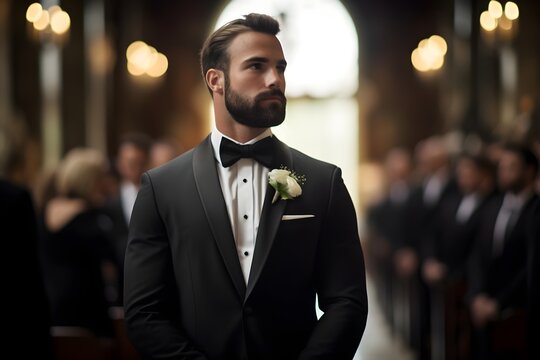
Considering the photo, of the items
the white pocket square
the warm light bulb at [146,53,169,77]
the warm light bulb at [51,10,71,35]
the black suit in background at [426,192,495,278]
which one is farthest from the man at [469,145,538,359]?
the warm light bulb at [146,53,169,77]

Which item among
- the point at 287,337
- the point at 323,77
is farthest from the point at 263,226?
the point at 323,77

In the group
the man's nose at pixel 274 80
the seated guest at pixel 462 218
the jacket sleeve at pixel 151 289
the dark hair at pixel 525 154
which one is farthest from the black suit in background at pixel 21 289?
the seated guest at pixel 462 218

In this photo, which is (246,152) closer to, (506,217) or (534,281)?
(534,281)

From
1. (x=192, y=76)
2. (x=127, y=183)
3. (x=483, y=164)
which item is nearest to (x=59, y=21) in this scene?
(x=127, y=183)

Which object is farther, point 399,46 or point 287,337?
point 399,46

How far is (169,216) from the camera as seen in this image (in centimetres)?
286

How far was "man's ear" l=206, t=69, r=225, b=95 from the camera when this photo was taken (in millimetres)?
2824

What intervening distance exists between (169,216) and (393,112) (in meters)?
19.6

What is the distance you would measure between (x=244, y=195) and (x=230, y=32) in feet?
1.65

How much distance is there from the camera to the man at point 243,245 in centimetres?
278

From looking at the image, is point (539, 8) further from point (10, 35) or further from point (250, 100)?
point (250, 100)

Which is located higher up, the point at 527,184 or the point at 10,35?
the point at 10,35

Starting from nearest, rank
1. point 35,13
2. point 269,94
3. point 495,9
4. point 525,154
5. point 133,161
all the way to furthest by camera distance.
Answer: point 269,94 → point 525,154 → point 133,161 → point 495,9 → point 35,13

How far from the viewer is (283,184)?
9.20 feet
